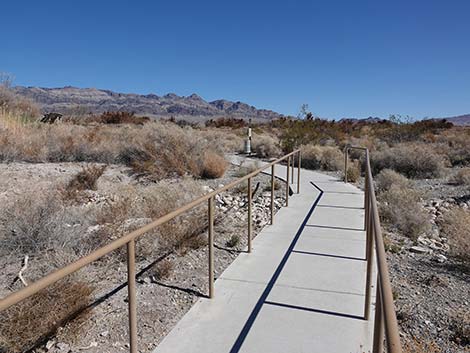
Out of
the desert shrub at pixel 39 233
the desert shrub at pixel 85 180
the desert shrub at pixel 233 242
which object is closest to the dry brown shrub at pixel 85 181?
the desert shrub at pixel 85 180

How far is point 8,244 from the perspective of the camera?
5742 millimetres

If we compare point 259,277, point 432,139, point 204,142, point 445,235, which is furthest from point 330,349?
point 432,139

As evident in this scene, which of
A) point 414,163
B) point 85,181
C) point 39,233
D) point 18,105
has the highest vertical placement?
point 18,105

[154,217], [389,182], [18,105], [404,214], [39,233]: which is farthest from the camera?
[18,105]

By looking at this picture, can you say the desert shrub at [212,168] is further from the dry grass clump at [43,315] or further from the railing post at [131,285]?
the railing post at [131,285]

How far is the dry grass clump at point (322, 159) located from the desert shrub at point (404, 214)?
19.8 feet

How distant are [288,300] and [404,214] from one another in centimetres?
486

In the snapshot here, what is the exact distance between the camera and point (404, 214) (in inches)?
318

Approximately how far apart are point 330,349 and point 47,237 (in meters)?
4.29

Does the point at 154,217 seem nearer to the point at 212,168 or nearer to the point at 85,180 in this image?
the point at 85,180

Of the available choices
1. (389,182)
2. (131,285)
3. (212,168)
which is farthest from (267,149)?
(131,285)

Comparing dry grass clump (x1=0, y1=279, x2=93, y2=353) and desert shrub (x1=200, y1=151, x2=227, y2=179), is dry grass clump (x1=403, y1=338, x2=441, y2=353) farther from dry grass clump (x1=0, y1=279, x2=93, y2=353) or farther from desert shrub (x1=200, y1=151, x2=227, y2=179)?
desert shrub (x1=200, y1=151, x2=227, y2=179)

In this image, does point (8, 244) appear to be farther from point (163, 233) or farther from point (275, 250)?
point (275, 250)

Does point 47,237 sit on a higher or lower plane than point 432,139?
lower
